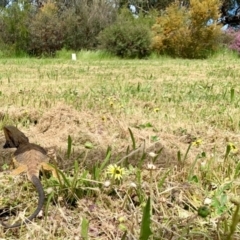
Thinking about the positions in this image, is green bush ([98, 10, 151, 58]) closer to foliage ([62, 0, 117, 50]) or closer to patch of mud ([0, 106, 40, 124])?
foliage ([62, 0, 117, 50])

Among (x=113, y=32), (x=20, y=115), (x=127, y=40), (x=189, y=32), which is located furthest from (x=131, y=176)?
(x=189, y=32)

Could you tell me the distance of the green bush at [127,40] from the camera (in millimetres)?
12688

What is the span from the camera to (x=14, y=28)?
14141 millimetres

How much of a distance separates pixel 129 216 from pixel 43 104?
1.80m

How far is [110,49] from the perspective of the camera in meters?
12.9

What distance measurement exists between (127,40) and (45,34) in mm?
3026

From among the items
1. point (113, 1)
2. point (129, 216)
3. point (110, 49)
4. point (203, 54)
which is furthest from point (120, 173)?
point (113, 1)

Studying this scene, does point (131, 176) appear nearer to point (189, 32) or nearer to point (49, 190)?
point (49, 190)

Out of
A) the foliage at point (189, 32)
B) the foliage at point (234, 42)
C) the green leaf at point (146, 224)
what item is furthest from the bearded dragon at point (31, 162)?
the foliage at point (234, 42)

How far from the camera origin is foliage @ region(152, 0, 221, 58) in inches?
524

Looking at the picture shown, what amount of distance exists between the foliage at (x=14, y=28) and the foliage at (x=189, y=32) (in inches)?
178

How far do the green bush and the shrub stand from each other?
1.82 metres

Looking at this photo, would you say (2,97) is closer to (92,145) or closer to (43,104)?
(43,104)

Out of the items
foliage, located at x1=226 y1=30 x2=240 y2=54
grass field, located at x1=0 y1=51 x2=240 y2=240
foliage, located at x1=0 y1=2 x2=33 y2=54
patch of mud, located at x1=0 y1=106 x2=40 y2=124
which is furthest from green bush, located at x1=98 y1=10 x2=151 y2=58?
patch of mud, located at x1=0 y1=106 x2=40 y2=124
